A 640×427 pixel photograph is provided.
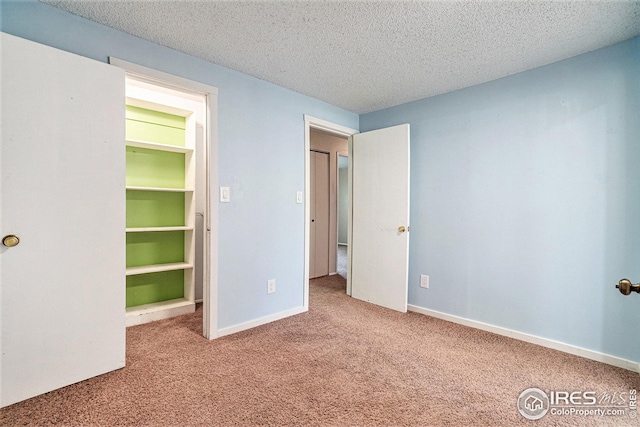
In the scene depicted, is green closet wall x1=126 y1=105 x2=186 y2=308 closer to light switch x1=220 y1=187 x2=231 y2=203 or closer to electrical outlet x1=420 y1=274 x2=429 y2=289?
light switch x1=220 y1=187 x2=231 y2=203

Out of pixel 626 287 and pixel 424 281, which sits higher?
pixel 626 287

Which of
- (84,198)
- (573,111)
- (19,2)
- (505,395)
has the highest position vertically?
(19,2)

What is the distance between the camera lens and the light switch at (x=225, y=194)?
2438 millimetres

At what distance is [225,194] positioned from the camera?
246cm

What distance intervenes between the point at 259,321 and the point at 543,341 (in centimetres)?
234

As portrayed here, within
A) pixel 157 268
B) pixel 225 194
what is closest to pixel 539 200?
pixel 225 194

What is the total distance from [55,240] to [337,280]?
11.4 ft

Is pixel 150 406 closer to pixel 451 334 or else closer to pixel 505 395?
pixel 505 395

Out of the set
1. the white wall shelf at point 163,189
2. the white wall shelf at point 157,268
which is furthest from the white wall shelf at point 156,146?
the white wall shelf at point 157,268

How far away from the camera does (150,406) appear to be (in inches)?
62.2

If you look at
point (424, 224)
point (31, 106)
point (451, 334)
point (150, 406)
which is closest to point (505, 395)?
point (451, 334)

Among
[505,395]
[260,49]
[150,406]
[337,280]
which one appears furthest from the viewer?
[337,280]

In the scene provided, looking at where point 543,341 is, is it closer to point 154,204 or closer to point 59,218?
point 59,218

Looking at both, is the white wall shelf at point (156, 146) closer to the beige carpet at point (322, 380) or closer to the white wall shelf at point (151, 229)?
the white wall shelf at point (151, 229)
